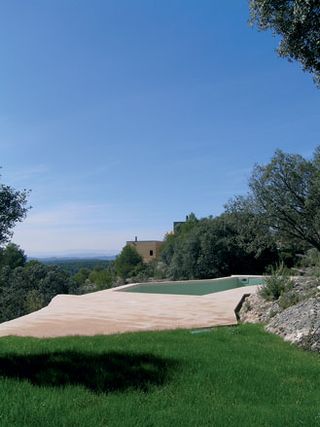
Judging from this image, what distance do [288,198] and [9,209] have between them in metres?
19.1

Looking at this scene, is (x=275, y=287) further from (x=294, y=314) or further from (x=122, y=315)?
(x=122, y=315)

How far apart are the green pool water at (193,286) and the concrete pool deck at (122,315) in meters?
3.74

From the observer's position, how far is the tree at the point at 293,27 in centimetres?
579

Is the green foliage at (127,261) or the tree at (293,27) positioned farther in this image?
the green foliage at (127,261)

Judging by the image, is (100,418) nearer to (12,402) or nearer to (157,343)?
(12,402)

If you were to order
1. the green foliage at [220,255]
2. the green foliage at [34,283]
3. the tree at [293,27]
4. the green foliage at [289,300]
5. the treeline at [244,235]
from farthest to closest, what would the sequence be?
the green foliage at [34,283] < the green foliage at [220,255] < the treeline at [244,235] < the green foliage at [289,300] < the tree at [293,27]

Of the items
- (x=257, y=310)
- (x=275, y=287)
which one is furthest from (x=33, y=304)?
(x=275, y=287)

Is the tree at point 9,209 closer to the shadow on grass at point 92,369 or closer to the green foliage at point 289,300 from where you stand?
the shadow on grass at point 92,369

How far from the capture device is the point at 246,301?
42.3ft

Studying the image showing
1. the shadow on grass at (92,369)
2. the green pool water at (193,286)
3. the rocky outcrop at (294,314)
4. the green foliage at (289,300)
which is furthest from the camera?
the green pool water at (193,286)

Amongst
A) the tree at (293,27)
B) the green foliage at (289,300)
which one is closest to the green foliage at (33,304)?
the green foliage at (289,300)

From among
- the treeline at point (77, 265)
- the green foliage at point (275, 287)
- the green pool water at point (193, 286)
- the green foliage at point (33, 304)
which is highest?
the treeline at point (77, 265)

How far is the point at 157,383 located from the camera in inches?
191

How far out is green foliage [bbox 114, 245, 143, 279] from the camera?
187ft
